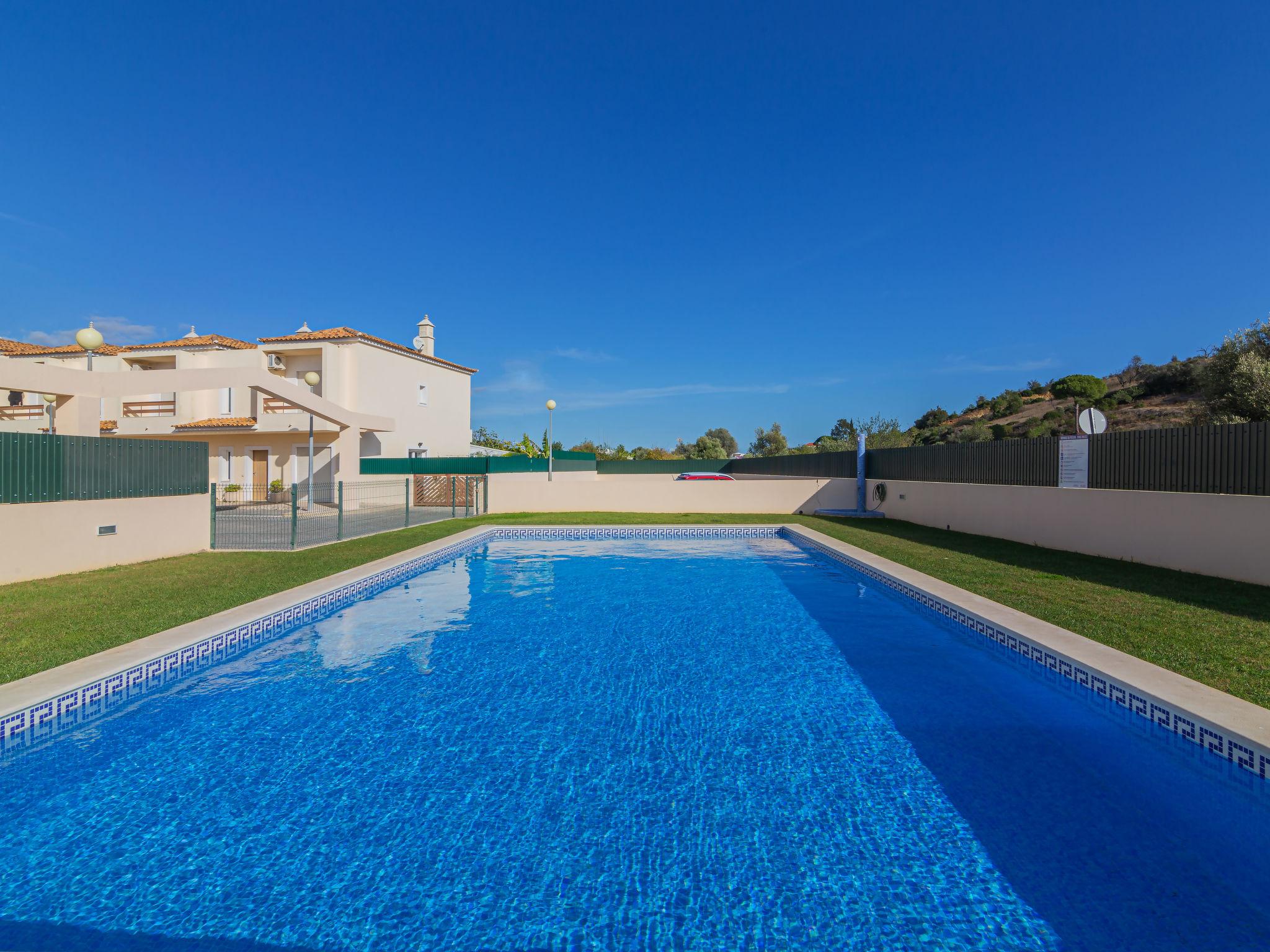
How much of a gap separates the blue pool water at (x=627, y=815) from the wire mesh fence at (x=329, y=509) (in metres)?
8.14

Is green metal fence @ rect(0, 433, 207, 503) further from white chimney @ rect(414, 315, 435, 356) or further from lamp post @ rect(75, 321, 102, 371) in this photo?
white chimney @ rect(414, 315, 435, 356)

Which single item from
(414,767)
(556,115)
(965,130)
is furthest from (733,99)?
(414,767)

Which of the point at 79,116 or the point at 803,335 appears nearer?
the point at 79,116

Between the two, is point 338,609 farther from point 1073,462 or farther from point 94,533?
point 1073,462

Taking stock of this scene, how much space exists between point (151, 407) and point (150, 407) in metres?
0.03

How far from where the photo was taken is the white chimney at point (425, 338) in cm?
3039

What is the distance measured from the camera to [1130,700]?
12.8 feet

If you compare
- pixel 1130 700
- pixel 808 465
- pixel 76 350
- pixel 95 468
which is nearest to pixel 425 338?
pixel 76 350

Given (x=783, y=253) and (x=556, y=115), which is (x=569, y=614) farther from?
(x=783, y=253)

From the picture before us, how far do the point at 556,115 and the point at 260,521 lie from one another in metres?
15.3

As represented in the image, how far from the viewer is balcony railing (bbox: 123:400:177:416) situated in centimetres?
2538

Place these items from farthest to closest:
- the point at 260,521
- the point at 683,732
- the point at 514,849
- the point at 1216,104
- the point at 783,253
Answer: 1. the point at 783,253
2. the point at 260,521
3. the point at 1216,104
4. the point at 683,732
5. the point at 514,849

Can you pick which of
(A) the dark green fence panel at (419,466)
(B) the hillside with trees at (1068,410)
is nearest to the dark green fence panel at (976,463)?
(B) the hillside with trees at (1068,410)

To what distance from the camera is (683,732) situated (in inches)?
168
